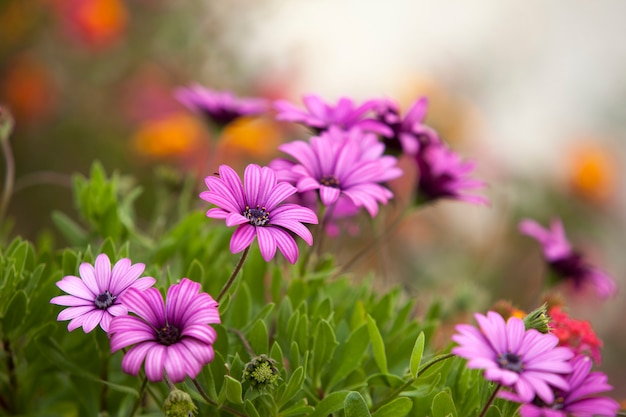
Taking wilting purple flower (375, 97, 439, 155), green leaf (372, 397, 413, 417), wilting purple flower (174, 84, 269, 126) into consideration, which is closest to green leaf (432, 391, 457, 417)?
green leaf (372, 397, 413, 417)

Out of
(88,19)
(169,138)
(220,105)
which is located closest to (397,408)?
(220,105)

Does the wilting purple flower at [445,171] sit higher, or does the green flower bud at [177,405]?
the wilting purple flower at [445,171]

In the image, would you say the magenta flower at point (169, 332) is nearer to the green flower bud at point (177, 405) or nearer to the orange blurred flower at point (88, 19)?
the green flower bud at point (177, 405)

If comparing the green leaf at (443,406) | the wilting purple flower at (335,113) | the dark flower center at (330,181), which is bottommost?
the green leaf at (443,406)

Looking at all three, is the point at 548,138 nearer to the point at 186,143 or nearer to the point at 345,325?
the point at 186,143

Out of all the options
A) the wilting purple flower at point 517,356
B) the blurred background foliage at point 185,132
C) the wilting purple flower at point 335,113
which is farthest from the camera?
the blurred background foliage at point 185,132

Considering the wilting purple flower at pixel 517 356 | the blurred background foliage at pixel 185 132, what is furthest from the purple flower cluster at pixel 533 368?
the blurred background foliage at pixel 185 132

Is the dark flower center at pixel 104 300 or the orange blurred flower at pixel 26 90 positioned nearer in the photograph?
the dark flower center at pixel 104 300

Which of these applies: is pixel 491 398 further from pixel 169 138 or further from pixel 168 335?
pixel 169 138
